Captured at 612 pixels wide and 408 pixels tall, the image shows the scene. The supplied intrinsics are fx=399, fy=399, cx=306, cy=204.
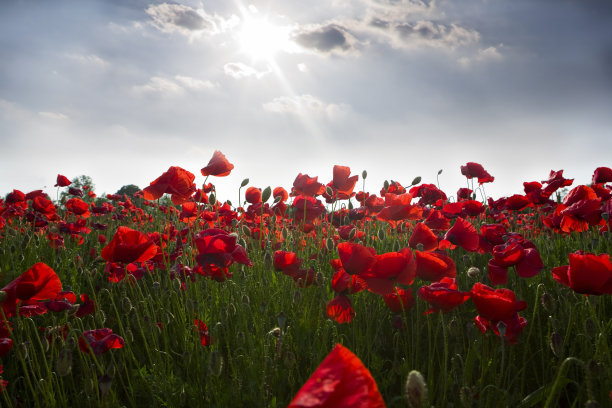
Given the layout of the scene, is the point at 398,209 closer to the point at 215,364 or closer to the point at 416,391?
the point at 215,364

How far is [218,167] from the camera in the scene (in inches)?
94.3

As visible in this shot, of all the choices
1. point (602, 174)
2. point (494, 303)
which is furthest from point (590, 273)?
point (602, 174)

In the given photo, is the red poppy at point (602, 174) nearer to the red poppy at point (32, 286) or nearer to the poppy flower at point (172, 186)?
the poppy flower at point (172, 186)

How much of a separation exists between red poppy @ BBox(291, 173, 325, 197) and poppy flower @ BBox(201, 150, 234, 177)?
0.54 metres

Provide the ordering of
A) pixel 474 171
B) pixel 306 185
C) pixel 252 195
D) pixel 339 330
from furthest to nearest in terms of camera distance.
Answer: pixel 474 171 < pixel 252 195 < pixel 306 185 < pixel 339 330

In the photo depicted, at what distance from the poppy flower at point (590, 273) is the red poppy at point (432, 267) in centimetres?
38

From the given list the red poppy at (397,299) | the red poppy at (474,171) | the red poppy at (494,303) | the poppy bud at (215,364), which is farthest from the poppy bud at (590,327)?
the red poppy at (474,171)

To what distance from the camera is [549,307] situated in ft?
5.33

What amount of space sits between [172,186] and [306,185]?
101 cm

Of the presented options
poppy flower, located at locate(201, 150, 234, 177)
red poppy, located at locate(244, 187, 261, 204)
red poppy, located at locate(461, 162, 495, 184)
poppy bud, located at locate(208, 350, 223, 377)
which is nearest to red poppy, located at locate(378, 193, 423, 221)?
poppy flower, located at locate(201, 150, 234, 177)

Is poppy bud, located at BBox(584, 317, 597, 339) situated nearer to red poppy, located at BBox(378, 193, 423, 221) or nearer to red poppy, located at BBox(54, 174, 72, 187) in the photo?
red poppy, located at BBox(378, 193, 423, 221)

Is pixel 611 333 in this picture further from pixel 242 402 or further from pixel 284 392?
pixel 242 402

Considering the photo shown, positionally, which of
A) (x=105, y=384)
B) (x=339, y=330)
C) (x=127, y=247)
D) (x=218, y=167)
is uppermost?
(x=218, y=167)

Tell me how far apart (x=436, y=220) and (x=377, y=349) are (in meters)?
0.97
